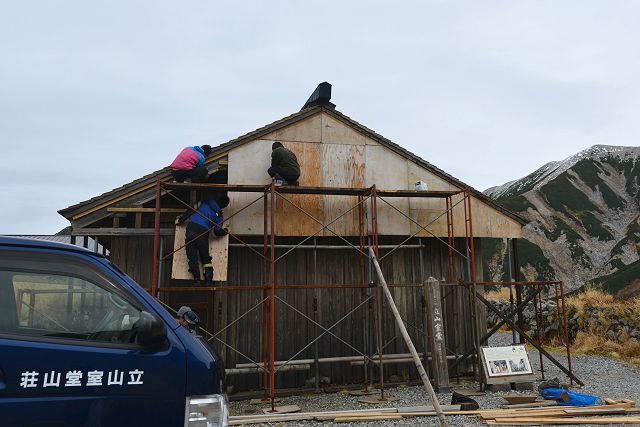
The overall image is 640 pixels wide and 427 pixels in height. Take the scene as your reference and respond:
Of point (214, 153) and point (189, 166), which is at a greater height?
point (214, 153)

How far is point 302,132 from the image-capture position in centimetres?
1086

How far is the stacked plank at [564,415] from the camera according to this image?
7520 millimetres

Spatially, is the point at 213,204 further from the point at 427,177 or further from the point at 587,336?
the point at 587,336

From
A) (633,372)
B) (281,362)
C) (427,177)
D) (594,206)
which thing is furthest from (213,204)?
(594,206)

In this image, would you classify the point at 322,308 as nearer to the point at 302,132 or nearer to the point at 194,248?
the point at 194,248

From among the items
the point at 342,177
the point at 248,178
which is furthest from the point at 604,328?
the point at 248,178

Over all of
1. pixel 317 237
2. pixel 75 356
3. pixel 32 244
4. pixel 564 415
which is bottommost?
pixel 564 415

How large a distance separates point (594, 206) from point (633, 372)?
55675 mm

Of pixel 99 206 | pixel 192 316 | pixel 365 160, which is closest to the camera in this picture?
pixel 192 316

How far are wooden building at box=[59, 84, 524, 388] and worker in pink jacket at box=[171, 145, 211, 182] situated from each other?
1.69 feet

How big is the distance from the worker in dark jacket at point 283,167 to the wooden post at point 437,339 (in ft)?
12.0

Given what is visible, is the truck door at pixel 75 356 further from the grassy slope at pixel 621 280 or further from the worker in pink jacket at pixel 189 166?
the grassy slope at pixel 621 280

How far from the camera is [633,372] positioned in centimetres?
1338

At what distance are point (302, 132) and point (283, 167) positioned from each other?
4.19 feet
